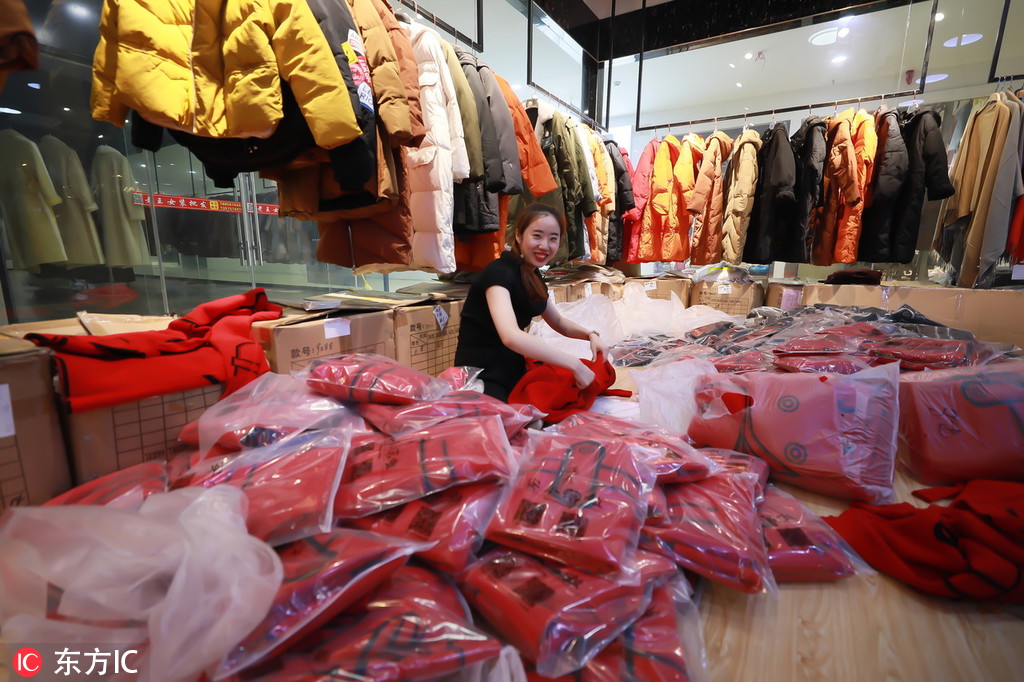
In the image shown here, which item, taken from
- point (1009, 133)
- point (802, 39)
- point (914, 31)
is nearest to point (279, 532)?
point (1009, 133)

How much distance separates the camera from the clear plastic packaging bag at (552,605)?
546 millimetres

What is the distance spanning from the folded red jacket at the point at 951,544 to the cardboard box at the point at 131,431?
1.52 metres

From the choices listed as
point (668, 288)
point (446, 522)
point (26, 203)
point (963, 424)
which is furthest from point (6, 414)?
point (668, 288)

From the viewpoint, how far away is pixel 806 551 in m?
0.79

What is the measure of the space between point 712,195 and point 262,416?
12.1 feet

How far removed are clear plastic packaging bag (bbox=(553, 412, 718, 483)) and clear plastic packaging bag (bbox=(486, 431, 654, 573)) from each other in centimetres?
6

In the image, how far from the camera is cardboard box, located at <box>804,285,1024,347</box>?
2.54 meters

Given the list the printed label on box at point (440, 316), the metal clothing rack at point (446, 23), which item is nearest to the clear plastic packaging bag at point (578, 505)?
the printed label on box at point (440, 316)

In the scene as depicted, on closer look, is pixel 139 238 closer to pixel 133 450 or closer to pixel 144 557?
pixel 133 450

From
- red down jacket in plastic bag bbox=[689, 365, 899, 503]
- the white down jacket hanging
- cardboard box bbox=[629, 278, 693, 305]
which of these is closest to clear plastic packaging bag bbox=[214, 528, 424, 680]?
red down jacket in plastic bag bbox=[689, 365, 899, 503]

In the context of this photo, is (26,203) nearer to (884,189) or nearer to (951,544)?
(951,544)

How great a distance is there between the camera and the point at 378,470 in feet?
2.61

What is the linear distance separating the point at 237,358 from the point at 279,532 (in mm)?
715

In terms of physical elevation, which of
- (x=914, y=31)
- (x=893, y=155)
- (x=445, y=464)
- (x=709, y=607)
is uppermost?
(x=914, y=31)
